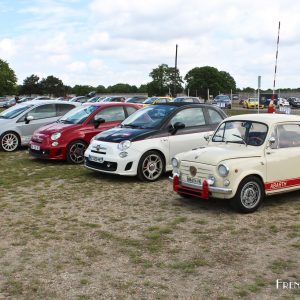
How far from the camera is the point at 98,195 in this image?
8406mm

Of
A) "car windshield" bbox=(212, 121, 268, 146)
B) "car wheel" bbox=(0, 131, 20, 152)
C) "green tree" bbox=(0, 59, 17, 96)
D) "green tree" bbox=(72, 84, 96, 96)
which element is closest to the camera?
"car windshield" bbox=(212, 121, 268, 146)

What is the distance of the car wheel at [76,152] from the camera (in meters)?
12.0

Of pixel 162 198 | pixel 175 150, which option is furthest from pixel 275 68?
pixel 162 198

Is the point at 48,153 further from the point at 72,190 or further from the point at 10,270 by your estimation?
the point at 10,270

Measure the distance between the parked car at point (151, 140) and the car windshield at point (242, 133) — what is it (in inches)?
69.5

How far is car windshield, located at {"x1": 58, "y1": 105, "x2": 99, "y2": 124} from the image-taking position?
40.7ft

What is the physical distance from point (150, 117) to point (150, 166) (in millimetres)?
1272

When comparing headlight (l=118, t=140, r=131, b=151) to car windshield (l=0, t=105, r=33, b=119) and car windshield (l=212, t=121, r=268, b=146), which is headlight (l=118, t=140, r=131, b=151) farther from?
car windshield (l=0, t=105, r=33, b=119)

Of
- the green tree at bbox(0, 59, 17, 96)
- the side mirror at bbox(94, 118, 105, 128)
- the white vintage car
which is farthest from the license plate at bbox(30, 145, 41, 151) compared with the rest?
the green tree at bbox(0, 59, 17, 96)

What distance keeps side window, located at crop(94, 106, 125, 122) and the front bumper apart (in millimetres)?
5256

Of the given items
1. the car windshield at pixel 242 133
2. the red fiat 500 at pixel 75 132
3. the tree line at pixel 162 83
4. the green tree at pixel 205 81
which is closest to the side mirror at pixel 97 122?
the red fiat 500 at pixel 75 132

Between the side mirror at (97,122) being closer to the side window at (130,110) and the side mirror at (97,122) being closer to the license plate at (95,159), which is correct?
the side window at (130,110)

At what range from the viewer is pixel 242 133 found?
307 inches

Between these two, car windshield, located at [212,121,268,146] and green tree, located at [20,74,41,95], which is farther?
green tree, located at [20,74,41,95]
